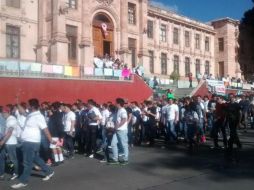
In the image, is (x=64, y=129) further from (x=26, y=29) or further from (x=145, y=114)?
(x=26, y=29)

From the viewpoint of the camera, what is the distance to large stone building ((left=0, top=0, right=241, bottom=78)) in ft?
98.6

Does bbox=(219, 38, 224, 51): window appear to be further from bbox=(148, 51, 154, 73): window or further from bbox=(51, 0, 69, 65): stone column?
bbox=(51, 0, 69, 65): stone column

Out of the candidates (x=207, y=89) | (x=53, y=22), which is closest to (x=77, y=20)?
(x=53, y=22)

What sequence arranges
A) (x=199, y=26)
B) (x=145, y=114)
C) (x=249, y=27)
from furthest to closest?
(x=199, y=26) < (x=145, y=114) < (x=249, y=27)

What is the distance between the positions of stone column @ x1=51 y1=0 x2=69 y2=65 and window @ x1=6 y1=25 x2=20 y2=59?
249cm

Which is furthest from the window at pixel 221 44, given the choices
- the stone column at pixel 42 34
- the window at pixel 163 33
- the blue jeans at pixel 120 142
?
the blue jeans at pixel 120 142

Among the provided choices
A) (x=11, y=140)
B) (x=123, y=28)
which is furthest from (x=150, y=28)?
(x=11, y=140)

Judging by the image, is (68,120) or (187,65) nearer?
(68,120)

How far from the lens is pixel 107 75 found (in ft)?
91.5

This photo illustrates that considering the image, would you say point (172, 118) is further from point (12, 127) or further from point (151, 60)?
point (151, 60)

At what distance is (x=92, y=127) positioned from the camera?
1338 cm

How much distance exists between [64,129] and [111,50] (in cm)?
2352

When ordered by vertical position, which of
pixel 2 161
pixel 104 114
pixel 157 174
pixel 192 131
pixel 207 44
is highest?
pixel 207 44

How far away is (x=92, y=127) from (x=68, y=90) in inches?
494
